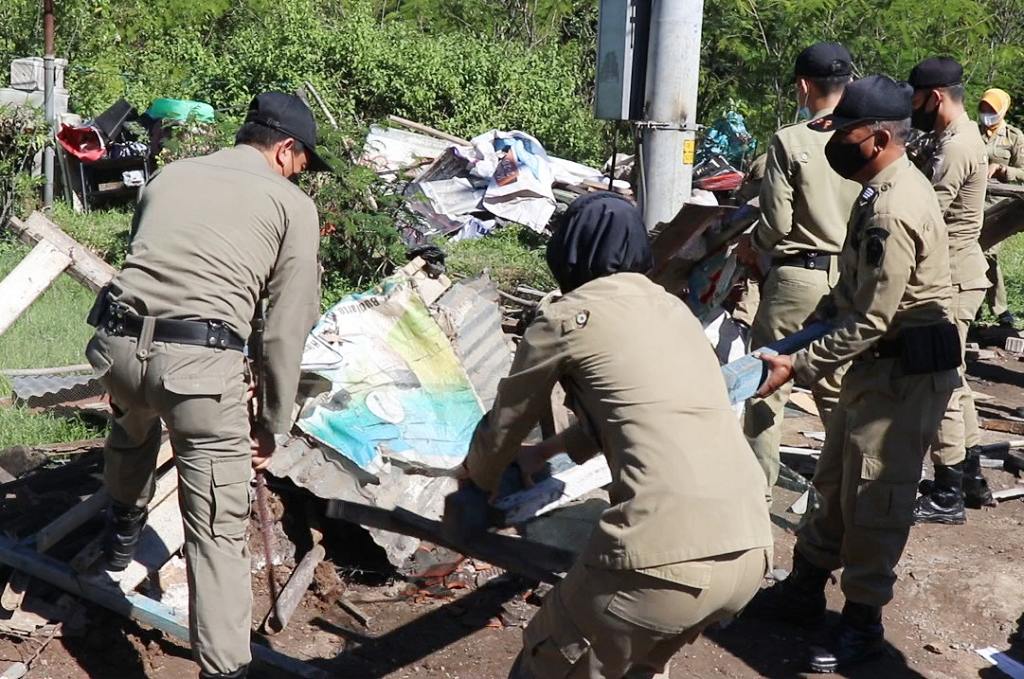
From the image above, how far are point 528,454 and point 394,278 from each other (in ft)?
11.1

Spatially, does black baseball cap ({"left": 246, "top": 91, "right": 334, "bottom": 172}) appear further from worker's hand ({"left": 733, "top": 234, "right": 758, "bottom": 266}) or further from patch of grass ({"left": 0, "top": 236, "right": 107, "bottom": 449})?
patch of grass ({"left": 0, "top": 236, "right": 107, "bottom": 449})

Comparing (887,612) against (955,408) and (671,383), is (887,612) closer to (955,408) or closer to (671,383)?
(955,408)

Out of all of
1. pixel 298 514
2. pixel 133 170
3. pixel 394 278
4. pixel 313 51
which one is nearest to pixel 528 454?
pixel 298 514

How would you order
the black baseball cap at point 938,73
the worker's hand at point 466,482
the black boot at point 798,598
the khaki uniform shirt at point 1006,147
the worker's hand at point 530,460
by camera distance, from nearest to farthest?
the worker's hand at point 466,482 → the worker's hand at point 530,460 → the black boot at point 798,598 → the black baseball cap at point 938,73 → the khaki uniform shirt at point 1006,147

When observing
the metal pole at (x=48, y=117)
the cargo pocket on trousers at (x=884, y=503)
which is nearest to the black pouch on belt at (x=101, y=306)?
the cargo pocket on trousers at (x=884, y=503)

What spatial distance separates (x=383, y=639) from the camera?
477cm

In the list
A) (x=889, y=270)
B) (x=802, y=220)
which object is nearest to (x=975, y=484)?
(x=802, y=220)

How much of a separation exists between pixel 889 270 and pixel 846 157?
484mm

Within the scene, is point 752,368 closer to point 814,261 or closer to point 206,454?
point 814,261

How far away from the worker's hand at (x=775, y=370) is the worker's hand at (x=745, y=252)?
1.76 m

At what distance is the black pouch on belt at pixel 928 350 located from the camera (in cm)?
429

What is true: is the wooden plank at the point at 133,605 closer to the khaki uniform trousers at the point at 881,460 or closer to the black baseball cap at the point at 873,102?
the khaki uniform trousers at the point at 881,460

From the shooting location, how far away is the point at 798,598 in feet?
16.2

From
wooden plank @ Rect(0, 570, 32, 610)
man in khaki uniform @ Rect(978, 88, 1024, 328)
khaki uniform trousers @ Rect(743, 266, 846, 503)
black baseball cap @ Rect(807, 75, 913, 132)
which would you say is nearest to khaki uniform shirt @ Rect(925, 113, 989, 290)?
khaki uniform trousers @ Rect(743, 266, 846, 503)
